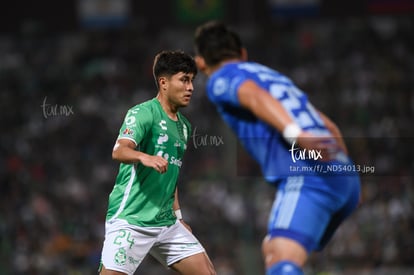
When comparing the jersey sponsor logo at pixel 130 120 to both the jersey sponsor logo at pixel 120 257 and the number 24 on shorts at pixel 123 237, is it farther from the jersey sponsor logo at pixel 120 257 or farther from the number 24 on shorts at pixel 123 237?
the jersey sponsor logo at pixel 120 257

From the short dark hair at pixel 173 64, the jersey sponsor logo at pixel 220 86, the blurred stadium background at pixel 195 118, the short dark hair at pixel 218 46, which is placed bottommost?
the blurred stadium background at pixel 195 118

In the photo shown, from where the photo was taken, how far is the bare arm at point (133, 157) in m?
4.62

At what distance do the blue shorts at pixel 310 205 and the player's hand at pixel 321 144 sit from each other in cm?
13

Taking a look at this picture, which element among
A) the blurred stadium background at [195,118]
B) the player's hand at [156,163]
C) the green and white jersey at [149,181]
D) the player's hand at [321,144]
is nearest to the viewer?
the player's hand at [321,144]

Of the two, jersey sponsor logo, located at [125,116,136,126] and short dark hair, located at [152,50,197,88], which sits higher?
short dark hair, located at [152,50,197,88]

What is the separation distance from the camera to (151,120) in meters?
5.29

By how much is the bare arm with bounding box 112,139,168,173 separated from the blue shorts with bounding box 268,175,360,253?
69cm

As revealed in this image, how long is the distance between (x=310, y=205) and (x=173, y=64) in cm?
155

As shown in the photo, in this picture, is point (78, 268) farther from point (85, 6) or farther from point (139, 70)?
point (85, 6)

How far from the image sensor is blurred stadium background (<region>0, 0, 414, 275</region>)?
1319cm

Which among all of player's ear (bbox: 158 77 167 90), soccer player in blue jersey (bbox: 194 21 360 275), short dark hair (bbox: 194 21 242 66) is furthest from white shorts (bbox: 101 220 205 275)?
short dark hair (bbox: 194 21 242 66)

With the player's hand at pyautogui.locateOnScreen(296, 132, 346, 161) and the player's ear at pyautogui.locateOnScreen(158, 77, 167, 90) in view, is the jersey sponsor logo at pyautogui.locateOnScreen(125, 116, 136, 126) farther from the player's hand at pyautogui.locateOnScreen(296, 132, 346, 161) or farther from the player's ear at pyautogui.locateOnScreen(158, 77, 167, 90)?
the player's hand at pyautogui.locateOnScreen(296, 132, 346, 161)

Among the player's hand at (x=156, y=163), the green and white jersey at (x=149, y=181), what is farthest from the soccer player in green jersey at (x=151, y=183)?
the player's hand at (x=156, y=163)

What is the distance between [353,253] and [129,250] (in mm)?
7744
